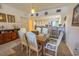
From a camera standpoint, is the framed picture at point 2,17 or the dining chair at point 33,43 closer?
the framed picture at point 2,17

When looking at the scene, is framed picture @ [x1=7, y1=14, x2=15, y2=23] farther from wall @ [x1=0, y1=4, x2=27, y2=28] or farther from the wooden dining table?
the wooden dining table

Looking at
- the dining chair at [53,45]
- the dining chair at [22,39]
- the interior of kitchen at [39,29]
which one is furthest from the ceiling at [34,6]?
the dining chair at [53,45]

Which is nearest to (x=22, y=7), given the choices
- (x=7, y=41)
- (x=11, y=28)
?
(x=11, y=28)

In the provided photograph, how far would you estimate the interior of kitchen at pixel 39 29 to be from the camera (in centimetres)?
173

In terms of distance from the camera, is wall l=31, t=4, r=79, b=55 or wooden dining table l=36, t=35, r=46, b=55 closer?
wall l=31, t=4, r=79, b=55

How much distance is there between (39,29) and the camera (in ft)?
6.09

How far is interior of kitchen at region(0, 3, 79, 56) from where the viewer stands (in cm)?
173

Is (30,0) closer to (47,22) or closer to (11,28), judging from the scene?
(47,22)

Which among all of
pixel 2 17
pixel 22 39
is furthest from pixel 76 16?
pixel 2 17

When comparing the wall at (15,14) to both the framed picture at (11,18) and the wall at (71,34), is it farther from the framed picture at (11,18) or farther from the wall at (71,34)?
the wall at (71,34)

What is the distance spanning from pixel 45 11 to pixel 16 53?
1.05 m

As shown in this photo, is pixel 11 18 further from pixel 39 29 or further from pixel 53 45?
pixel 53 45

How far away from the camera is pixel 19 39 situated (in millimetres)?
1849

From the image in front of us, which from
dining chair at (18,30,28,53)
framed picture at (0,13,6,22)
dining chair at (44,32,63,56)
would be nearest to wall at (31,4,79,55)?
dining chair at (44,32,63,56)
